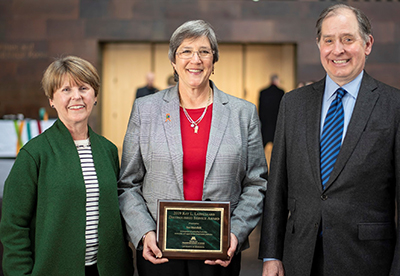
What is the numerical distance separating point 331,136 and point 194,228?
34.8 inches

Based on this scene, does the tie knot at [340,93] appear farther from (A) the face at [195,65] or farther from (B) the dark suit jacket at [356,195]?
(A) the face at [195,65]

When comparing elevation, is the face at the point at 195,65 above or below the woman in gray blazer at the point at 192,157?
above

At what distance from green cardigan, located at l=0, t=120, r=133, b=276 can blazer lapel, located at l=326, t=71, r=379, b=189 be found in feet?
4.15

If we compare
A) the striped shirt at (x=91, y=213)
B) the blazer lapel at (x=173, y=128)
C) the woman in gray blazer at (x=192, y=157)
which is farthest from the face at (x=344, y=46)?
the striped shirt at (x=91, y=213)

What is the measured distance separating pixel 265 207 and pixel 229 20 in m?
9.07

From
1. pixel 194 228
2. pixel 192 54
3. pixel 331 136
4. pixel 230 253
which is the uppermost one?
pixel 192 54

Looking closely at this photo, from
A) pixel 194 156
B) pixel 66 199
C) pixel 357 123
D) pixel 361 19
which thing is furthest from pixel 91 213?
pixel 361 19

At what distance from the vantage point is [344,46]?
90.0 inches

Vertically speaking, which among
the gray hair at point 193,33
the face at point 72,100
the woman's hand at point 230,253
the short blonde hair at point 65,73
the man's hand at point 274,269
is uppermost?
the gray hair at point 193,33

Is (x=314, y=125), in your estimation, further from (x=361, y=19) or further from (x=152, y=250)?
(x=152, y=250)

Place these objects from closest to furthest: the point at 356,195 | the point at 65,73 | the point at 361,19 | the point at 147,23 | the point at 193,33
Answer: the point at 356,195 → the point at 361,19 → the point at 65,73 → the point at 193,33 → the point at 147,23

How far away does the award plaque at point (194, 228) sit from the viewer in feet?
7.57

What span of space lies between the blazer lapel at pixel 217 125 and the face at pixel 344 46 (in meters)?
0.68

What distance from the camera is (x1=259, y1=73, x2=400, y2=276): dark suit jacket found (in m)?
2.18
